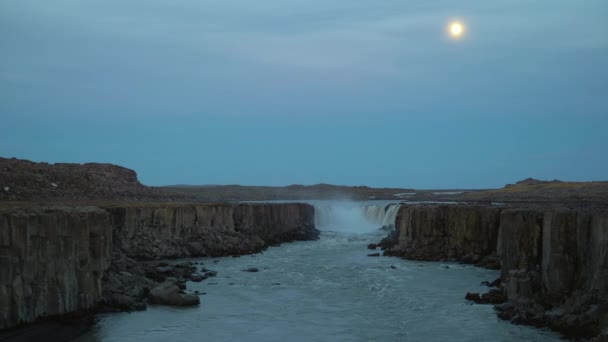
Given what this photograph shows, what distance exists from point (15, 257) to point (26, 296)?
1.14 metres

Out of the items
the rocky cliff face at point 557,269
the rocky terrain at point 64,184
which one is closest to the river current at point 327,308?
the rocky cliff face at point 557,269

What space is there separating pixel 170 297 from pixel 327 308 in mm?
5965

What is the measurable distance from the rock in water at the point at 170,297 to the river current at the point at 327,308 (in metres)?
0.46

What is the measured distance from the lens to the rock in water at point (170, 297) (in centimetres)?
2414

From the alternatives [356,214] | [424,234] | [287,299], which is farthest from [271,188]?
[287,299]

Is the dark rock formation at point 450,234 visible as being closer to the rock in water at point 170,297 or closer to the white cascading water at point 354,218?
the rock in water at point 170,297

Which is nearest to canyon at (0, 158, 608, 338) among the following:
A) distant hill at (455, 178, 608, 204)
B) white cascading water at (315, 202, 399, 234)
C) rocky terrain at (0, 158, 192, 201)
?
rocky terrain at (0, 158, 192, 201)

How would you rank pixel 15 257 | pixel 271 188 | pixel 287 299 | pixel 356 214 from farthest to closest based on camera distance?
pixel 271 188 → pixel 356 214 → pixel 287 299 → pixel 15 257

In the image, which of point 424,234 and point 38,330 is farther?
point 424,234

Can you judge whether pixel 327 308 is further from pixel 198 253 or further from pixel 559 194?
pixel 559 194

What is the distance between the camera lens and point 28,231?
60.1 feet

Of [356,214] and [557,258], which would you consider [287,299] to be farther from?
[356,214]

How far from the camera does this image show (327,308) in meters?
24.1

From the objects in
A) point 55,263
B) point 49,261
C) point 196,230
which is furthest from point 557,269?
point 196,230
